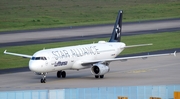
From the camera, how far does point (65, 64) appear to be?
56812mm

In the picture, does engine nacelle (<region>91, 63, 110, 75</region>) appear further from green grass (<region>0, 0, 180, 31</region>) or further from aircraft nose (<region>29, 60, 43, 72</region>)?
green grass (<region>0, 0, 180, 31</region>)

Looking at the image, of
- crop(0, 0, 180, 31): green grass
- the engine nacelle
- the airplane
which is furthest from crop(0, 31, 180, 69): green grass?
crop(0, 0, 180, 31): green grass

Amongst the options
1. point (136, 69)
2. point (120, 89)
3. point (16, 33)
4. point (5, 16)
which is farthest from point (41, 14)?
point (120, 89)

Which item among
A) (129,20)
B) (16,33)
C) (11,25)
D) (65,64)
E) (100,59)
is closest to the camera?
(65,64)

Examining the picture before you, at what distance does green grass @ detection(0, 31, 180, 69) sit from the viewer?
70062 millimetres

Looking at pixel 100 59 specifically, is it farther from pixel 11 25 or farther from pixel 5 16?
pixel 5 16

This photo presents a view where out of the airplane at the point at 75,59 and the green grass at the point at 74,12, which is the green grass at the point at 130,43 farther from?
the green grass at the point at 74,12

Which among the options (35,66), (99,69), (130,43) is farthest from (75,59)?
(130,43)

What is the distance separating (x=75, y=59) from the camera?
57.9m

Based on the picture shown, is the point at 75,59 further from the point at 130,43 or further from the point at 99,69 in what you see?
the point at 130,43

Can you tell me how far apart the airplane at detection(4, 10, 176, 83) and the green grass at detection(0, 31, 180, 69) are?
10.7m

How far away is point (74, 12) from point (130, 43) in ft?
160

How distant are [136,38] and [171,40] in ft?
18.5

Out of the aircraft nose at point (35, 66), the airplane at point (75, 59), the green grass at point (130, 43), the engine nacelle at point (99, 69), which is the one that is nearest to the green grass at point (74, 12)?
the green grass at point (130, 43)
